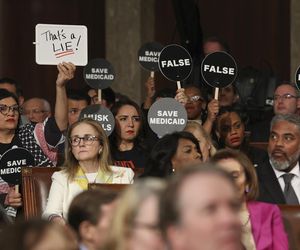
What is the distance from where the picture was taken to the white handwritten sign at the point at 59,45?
34.9 ft

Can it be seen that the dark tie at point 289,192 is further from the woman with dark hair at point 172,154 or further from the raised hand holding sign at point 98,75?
the raised hand holding sign at point 98,75

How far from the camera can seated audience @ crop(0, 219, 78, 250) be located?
195 inches

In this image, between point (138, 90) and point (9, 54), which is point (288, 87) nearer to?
point (138, 90)

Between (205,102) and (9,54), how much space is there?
419cm

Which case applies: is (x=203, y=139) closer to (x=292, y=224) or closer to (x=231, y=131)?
(x=231, y=131)

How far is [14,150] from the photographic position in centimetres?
968

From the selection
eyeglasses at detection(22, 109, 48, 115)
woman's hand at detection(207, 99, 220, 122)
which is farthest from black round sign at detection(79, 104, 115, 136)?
eyeglasses at detection(22, 109, 48, 115)

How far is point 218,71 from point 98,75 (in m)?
1.18

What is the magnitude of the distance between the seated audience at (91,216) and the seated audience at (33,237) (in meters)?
0.99

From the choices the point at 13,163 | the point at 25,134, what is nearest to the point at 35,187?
the point at 13,163


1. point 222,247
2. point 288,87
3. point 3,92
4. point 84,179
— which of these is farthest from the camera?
point 288,87

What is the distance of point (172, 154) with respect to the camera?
884cm

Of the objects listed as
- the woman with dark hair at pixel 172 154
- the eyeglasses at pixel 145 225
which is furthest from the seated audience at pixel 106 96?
the eyeglasses at pixel 145 225

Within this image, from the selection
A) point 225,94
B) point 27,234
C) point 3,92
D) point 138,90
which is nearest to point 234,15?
point 138,90
